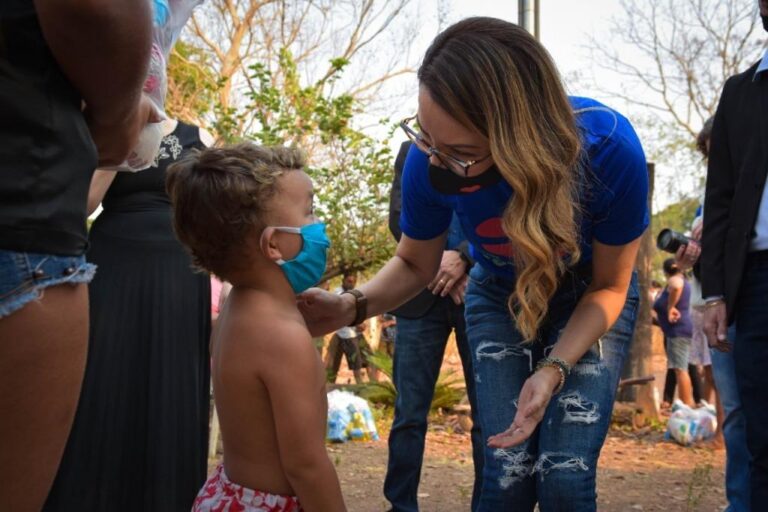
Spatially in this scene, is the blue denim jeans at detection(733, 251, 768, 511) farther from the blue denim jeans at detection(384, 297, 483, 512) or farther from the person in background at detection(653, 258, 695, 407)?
the person in background at detection(653, 258, 695, 407)

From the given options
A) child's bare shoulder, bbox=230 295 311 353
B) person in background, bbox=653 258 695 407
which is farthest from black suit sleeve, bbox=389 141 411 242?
person in background, bbox=653 258 695 407

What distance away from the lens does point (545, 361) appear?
99.9 inches

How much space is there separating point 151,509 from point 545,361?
1555mm

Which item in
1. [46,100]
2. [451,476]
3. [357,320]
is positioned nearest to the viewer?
[46,100]

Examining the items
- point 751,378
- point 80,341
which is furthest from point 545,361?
point 80,341

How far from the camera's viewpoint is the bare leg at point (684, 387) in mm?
9883

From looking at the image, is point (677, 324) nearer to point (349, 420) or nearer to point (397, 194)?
point (349, 420)

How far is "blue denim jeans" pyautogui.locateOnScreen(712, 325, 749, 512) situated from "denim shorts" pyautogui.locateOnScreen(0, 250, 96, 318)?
3.51 meters

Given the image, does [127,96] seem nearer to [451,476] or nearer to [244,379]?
[244,379]

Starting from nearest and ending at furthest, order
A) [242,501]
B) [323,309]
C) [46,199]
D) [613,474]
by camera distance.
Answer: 1. [46,199]
2. [242,501]
3. [323,309]
4. [613,474]

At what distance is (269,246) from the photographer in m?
2.43

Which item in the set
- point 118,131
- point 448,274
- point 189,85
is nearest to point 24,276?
point 118,131

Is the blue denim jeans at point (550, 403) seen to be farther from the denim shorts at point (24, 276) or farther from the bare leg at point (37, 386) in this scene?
the denim shorts at point (24, 276)

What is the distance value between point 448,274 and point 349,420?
320 centimetres
